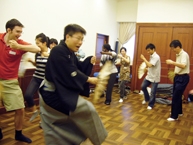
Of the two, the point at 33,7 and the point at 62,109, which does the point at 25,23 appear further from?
the point at 62,109

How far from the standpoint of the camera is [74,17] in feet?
17.1

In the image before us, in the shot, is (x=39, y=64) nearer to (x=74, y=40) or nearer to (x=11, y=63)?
(x=11, y=63)

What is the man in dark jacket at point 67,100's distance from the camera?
5.21ft

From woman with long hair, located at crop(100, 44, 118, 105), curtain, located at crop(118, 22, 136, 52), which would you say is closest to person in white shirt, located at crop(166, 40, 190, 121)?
woman with long hair, located at crop(100, 44, 118, 105)

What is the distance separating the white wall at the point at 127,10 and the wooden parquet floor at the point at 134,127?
3638mm

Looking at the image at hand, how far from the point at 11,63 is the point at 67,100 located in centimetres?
105

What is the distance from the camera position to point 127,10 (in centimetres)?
707

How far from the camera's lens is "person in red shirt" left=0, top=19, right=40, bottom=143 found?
2.21 meters

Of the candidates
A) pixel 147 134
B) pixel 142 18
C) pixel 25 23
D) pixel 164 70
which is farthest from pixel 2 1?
pixel 164 70

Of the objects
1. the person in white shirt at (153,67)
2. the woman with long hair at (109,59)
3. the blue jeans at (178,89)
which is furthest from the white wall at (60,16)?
the blue jeans at (178,89)

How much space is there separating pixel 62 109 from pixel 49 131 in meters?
0.23

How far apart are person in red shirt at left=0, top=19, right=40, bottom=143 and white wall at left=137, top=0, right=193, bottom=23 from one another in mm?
4640

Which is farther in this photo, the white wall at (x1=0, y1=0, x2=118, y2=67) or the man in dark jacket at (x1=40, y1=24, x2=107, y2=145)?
the white wall at (x1=0, y1=0, x2=118, y2=67)

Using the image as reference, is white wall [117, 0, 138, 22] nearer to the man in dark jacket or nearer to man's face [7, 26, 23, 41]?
man's face [7, 26, 23, 41]
